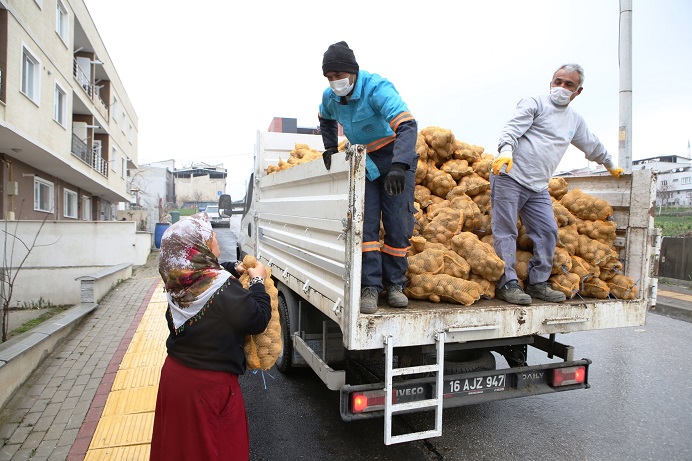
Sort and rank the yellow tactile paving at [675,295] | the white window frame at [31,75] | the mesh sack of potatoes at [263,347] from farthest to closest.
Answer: the white window frame at [31,75], the yellow tactile paving at [675,295], the mesh sack of potatoes at [263,347]

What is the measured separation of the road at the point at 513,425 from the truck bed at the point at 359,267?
1.08m

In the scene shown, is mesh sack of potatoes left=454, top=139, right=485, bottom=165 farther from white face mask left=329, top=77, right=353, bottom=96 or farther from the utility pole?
the utility pole

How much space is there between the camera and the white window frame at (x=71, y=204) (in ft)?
63.8

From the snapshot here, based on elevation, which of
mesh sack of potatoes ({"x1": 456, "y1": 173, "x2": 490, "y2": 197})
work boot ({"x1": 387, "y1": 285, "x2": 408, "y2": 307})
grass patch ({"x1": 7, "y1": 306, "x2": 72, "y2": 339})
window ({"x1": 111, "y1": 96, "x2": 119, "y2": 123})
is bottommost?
grass patch ({"x1": 7, "y1": 306, "x2": 72, "y2": 339})

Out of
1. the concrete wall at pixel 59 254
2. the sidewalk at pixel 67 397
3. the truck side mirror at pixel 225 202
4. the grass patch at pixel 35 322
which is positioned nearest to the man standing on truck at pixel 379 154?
the sidewalk at pixel 67 397

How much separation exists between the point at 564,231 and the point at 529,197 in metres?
0.43

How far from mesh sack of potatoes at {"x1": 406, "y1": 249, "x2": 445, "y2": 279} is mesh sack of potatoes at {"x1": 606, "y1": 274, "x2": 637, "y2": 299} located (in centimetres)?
137

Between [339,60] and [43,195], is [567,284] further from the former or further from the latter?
[43,195]

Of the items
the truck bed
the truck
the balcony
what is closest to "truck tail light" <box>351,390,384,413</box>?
the truck

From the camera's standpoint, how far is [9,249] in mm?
9203

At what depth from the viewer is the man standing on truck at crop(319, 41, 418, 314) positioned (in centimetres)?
294

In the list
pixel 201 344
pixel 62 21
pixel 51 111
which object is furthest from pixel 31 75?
pixel 201 344

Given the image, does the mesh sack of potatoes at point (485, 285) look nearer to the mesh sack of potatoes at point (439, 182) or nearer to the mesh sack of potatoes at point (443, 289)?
the mesh sack of potatoes at point (443, 289)

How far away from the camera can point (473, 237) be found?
11.2ft
